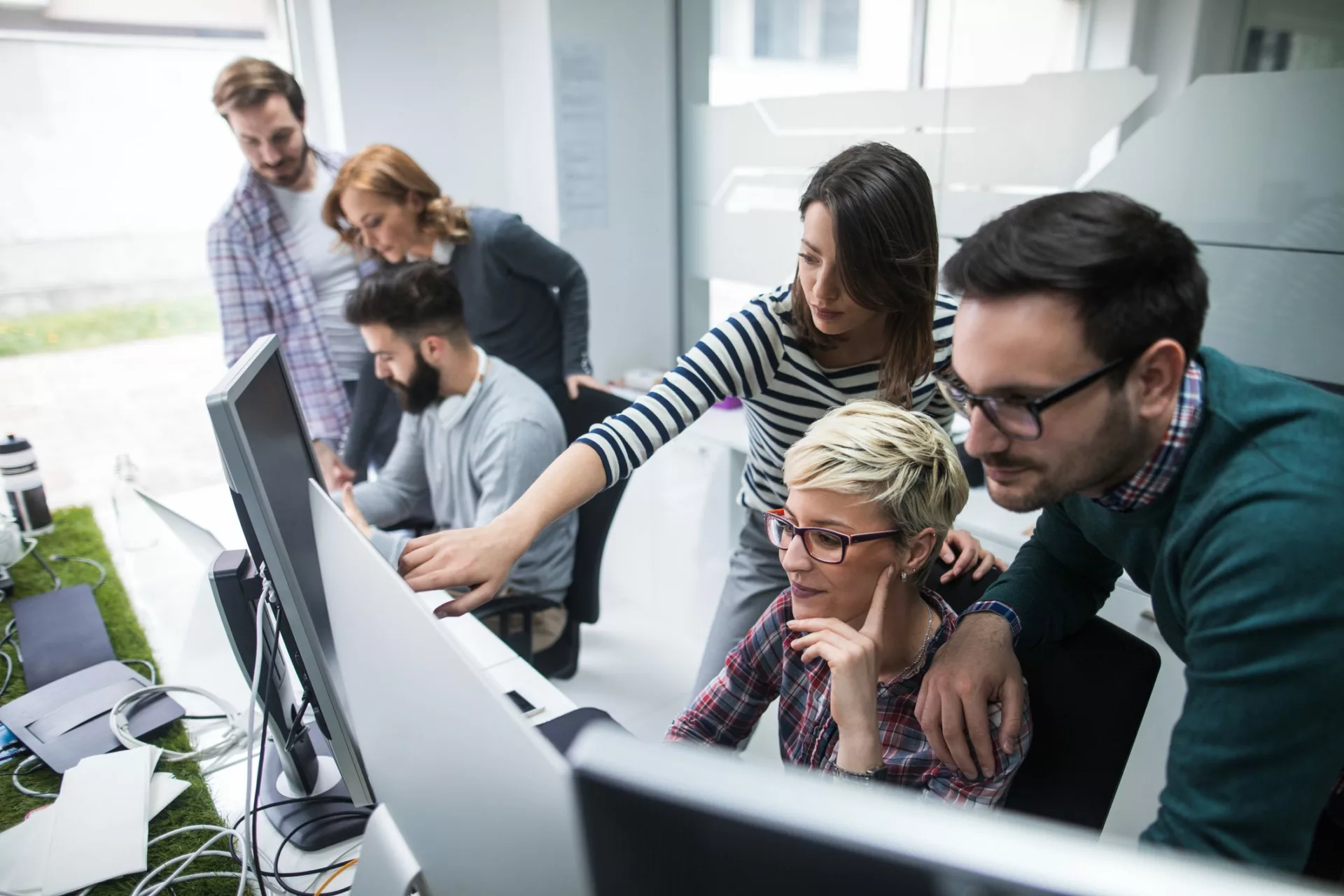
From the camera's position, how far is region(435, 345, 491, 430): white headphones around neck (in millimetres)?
2045

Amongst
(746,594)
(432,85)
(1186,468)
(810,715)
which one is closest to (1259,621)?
(1186,468)

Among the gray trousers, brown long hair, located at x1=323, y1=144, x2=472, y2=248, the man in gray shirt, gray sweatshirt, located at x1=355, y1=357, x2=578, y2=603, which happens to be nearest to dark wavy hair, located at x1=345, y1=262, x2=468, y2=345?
the man in gray shirt

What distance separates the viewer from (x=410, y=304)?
1993 mm

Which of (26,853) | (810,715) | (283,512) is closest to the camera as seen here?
(283,512)

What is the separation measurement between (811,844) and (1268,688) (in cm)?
47

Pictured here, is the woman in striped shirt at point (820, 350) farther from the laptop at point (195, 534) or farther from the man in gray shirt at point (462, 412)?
the man in gray shirt at point (462, 412)

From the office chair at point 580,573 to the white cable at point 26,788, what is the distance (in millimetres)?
812

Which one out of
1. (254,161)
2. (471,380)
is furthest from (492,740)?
(254,161)

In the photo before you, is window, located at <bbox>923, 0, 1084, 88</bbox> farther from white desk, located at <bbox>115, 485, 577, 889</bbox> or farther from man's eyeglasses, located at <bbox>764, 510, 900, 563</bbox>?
white desk, located at <bbox>115, 485, 577, 889</bbox>

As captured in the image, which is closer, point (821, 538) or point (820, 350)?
point (821, 538)

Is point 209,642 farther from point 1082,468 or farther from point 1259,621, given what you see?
point 1259,621

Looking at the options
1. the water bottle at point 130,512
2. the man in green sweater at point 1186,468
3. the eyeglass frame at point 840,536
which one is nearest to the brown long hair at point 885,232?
the eyeglass frame at point 840,536

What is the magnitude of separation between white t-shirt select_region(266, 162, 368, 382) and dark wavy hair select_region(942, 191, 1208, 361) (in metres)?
2.09

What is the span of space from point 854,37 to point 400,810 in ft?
8.09
